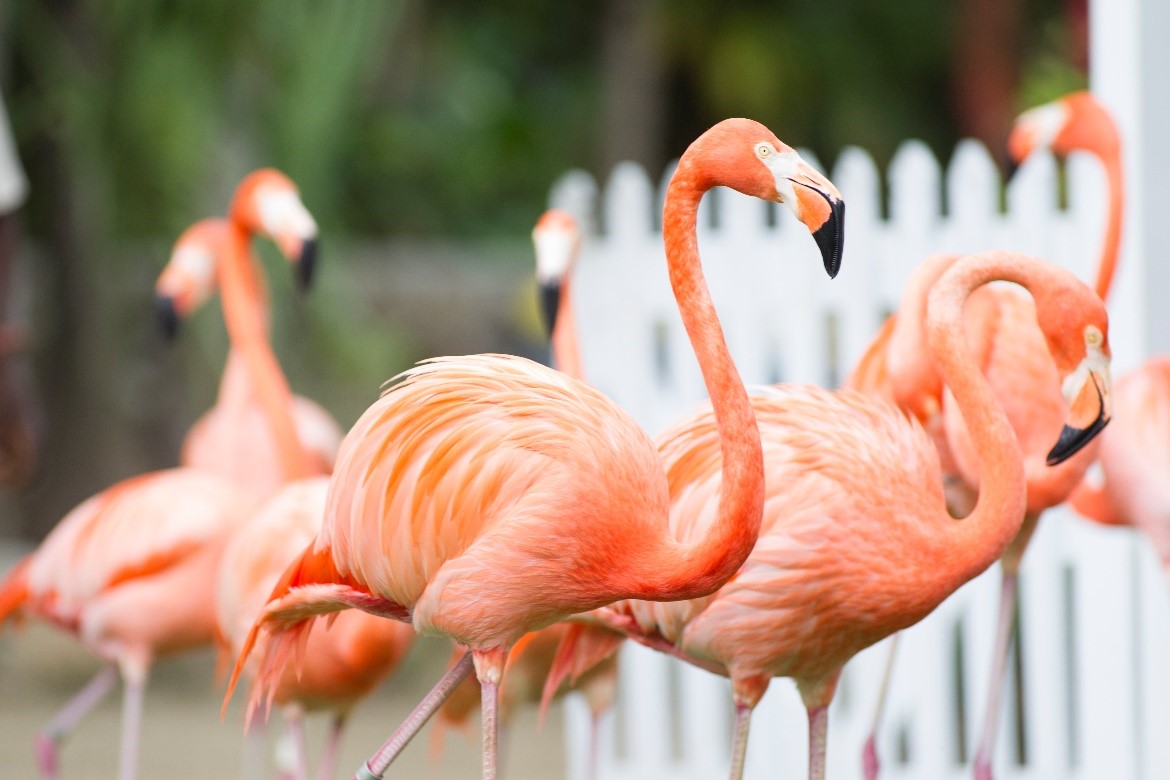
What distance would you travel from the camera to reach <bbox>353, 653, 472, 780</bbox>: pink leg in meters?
2.57

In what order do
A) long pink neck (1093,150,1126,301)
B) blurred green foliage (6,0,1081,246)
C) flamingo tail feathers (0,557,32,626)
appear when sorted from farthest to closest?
blurred green foliage (6,0,1081,246) → flamingo tail feathers (0,557,32,626) → long pink neck (1093,150,1126,301)

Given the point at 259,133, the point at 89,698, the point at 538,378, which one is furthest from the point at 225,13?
the point at 538,378

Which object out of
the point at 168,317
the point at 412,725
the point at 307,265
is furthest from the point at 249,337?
the point at 412,725

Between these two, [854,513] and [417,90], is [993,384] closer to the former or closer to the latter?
[854,513]

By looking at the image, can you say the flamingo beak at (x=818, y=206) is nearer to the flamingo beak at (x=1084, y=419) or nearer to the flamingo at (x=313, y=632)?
the flamingo beak at (x=1084, y=419)

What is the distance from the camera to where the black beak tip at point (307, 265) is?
142 inches

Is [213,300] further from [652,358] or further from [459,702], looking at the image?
[459,702]

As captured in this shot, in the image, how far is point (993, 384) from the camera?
3.17 metres

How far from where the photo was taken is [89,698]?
12.8ft

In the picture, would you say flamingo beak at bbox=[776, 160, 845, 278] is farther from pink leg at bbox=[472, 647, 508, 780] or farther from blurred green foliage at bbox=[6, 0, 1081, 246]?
blurred green foliage at bbox=[6, 0, 1081, 246]

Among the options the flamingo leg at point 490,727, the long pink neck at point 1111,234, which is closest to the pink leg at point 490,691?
the flamingo leg at point 490,727

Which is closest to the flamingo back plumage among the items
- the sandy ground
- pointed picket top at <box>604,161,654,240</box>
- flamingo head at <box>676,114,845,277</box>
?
flamingo head at <box>676,114,845,277</box>

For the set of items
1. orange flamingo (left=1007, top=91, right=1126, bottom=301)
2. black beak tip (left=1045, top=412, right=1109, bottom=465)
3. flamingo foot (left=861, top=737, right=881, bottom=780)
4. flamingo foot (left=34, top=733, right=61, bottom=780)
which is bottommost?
flamingo foot (left=34, top=733, right=61, bottom=780)

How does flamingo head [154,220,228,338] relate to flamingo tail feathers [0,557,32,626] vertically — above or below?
above
